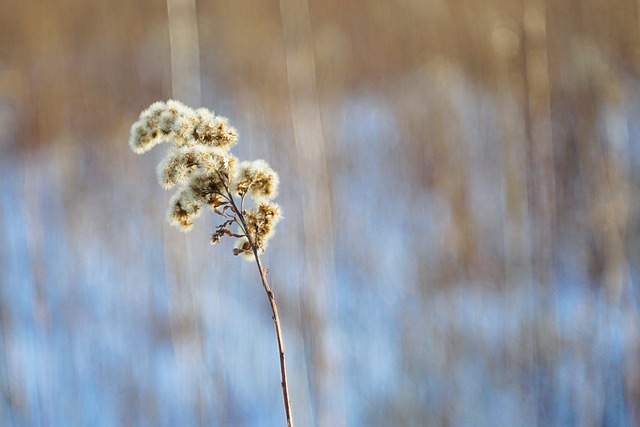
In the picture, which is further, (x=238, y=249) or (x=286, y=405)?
(x=238, y=249)

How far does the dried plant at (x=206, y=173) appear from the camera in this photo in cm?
70

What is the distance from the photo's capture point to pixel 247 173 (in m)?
0.77

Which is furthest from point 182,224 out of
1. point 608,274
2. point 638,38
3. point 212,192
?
point 638,38

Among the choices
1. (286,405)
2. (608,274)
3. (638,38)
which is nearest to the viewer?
(286,405)

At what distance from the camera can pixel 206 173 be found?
0.70m

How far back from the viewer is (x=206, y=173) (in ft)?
2.28

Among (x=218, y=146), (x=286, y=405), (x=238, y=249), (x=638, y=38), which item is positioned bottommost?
(x=286, y=405)

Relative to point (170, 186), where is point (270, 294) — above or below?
below

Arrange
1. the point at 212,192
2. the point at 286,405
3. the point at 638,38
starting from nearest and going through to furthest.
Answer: the point at 286,405, the point at 212,192, the point at 638,38

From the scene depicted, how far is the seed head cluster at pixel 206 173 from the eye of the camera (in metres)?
0.70

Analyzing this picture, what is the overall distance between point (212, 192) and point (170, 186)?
0.08 metres

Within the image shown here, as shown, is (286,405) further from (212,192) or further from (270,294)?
(212,192)

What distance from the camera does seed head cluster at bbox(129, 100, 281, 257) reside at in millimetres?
700

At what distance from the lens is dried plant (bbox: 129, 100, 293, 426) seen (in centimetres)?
70
